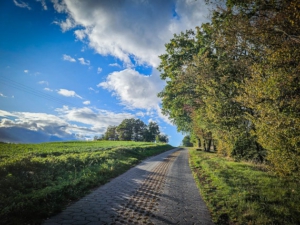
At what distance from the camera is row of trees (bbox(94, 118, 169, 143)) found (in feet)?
411

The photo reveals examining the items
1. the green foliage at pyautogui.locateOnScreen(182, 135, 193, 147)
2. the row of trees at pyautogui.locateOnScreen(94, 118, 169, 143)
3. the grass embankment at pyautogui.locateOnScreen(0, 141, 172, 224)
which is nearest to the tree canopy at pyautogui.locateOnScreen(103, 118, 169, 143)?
the row of trees at pyautogui.locateOnScreen(94, 118, 169, 143)

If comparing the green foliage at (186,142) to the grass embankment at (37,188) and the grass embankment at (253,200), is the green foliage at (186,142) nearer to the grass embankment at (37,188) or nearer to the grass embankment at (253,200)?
the grass embankment at (253,200)

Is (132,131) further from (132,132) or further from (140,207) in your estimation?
(140,207)

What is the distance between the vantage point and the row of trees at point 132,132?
411 ft

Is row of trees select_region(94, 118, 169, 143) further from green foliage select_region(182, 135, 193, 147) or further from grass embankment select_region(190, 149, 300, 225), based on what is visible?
grass embankment select_region(190, 149, 300, 225)

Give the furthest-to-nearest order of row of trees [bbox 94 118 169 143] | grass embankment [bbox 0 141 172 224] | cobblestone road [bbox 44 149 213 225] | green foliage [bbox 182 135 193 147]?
1. green foliage [bbox 182 135 193 147]
2. row of trees [bbox 94 118 169 143]
3. cobblestone road [bbox 44 149 213 225]
4. grass embankment [bbox 0 141 172 224]

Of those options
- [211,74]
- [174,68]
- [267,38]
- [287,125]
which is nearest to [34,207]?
[287,125]

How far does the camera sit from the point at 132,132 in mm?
129500

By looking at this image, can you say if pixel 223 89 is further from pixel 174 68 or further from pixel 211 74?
pixel 174 68

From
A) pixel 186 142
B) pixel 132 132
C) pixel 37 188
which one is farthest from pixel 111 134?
pixel 37 188

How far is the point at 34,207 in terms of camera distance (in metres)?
5.43

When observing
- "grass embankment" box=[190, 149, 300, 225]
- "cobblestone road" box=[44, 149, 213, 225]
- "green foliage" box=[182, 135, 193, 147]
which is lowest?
"cobblestone road" box=[44, 149, 213, 225]

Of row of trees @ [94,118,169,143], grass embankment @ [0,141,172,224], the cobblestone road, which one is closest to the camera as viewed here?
grass embankment @ [0,141,172,224]

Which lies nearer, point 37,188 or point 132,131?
point 37,188
